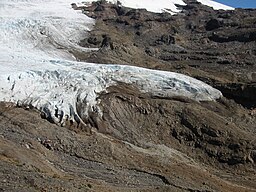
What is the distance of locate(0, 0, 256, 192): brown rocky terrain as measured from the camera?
63.8 ft

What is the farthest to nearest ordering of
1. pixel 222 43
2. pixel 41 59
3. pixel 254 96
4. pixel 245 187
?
pixel 222 43, pixel 41 59, pixel 254 96, pixel 245 187

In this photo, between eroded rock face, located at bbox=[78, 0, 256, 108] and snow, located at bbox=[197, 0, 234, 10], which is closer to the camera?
eroded rock face, located at bbox=[78, 0, 256, 108]

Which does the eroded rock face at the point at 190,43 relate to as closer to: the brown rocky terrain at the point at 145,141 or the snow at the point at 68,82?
the brown rocky terrain at the point at 145,141

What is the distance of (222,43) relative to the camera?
41.7 m

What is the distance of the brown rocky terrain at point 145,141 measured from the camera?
63.8 feet

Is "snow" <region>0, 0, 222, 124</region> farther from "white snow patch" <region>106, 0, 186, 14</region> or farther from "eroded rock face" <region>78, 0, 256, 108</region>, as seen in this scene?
"white snow patch" <region>106, 0, 186, 14</region>

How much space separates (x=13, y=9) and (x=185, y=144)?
31338mm

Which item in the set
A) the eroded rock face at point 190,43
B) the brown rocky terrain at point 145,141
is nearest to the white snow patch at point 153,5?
the eroded rock face at point 190,43

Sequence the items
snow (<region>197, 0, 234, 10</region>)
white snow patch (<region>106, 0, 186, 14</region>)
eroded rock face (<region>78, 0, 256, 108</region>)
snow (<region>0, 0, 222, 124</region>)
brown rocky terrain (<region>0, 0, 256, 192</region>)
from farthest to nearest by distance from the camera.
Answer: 1. snow (<region>197, 0, 234, 10</region>)
2. white snow patch (<region>106, 0, 186, 14</region>)
3. eroded rock face (<region>78, 0, 256, 108</region>)
4. snow (<region>0, 0, 222, 124</region>)
5. brown rocky terrain (<region>0, 0, 256, 192</region>)

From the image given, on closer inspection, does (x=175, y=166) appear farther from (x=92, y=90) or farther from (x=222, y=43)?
(x=222, y=43)

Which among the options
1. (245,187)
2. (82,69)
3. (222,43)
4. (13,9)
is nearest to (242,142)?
(245,187)

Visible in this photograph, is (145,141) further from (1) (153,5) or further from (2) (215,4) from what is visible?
(2) (215,4)

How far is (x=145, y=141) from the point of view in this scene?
82.7 feet

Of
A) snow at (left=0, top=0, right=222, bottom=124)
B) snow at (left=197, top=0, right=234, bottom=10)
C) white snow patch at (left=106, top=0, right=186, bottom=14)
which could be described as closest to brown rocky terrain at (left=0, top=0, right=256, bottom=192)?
snow at (left=0, top=0, right=222, bottom=124)
